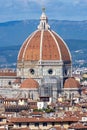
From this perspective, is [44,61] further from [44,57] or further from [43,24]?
[43,24]

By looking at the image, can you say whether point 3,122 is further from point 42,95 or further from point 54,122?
point 42,95

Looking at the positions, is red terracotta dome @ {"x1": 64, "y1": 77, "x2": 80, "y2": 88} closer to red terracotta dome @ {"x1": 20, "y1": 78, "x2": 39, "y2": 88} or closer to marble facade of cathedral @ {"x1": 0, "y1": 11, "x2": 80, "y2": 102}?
marble facade of cathedral @ {"x1": 0, "y1": 11, "x2": 80, "y2": 102}

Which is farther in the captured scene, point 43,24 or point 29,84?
point 43,24

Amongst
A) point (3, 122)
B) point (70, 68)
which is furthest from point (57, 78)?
point (3, 122)

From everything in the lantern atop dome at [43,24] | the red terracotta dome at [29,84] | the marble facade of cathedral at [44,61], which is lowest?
the red terracotta dome at [29,84]

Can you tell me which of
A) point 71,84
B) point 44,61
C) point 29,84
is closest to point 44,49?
point 44,61

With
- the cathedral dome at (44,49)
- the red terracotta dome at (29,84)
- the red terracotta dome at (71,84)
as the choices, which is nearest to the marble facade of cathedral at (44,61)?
the cathedral dome at (44,49)

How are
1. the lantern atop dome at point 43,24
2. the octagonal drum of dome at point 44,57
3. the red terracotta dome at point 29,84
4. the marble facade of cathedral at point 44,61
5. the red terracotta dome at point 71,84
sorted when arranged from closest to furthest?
the red terracotta dome at point 29,84 < the red terracotta dome at point 71,84 < the marble facade of cathedral at point 44,61 < the octagonal drum of dome at point 44,57 < the lantern atop dome at point 43,24

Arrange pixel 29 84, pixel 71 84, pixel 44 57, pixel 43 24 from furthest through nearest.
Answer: pixel 43 24 < pixel 44 57 < pixel 71 84 < pixel 29 84

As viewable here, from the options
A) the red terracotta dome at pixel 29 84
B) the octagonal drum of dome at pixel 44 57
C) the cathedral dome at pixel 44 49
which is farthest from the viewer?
the octagonal drum of dome at pixel 44 57

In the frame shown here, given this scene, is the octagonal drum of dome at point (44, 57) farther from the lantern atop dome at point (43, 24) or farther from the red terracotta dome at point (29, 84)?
the red terracotta dome at point (29, 84)

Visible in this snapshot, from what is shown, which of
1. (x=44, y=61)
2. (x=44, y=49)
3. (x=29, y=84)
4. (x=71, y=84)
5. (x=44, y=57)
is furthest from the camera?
(x=44, y=57)

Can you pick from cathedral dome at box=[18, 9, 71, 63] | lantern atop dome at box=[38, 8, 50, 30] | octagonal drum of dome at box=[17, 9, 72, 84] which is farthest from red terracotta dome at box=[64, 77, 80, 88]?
lantern atop dome at box=[38, 8, 50, 30]
